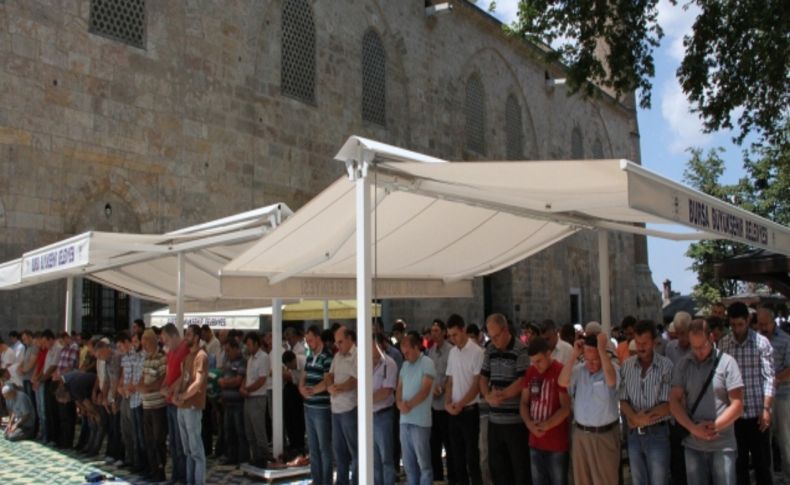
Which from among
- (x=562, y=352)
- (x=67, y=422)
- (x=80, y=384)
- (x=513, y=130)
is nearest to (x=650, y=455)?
(x=562, y=352)

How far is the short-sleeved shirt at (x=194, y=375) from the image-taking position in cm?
724

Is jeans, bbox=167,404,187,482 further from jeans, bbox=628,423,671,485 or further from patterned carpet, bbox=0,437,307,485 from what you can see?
jeans, bbox=628,423,671,485

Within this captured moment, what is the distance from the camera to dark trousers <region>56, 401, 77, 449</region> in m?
10.3

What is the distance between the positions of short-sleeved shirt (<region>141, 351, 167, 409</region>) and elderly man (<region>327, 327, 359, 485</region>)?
2.08m

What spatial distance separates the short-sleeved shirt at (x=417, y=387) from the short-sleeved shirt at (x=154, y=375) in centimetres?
285

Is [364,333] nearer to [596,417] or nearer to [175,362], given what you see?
[596,417]

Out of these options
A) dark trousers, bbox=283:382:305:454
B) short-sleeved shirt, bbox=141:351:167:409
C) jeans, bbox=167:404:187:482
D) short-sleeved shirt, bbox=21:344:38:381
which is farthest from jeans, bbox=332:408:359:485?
short-sleeved shirt, bbox=21:344:38:381

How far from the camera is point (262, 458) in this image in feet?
28.0

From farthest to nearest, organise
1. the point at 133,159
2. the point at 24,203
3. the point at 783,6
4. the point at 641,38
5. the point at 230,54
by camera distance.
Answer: the point at 230,54, the point at 133,159, the point at 24,203, the point at 641,38, the point at 783,6

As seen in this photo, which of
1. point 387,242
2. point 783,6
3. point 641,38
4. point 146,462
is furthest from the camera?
point 641,38

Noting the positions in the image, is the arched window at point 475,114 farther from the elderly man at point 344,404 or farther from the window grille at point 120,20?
the elderly man at point 344,404

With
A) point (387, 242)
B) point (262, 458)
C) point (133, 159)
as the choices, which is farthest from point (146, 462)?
point (133, 159)

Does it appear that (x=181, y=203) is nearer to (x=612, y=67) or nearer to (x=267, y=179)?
(x=267, y=179)

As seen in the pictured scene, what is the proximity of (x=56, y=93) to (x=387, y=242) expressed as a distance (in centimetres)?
963
